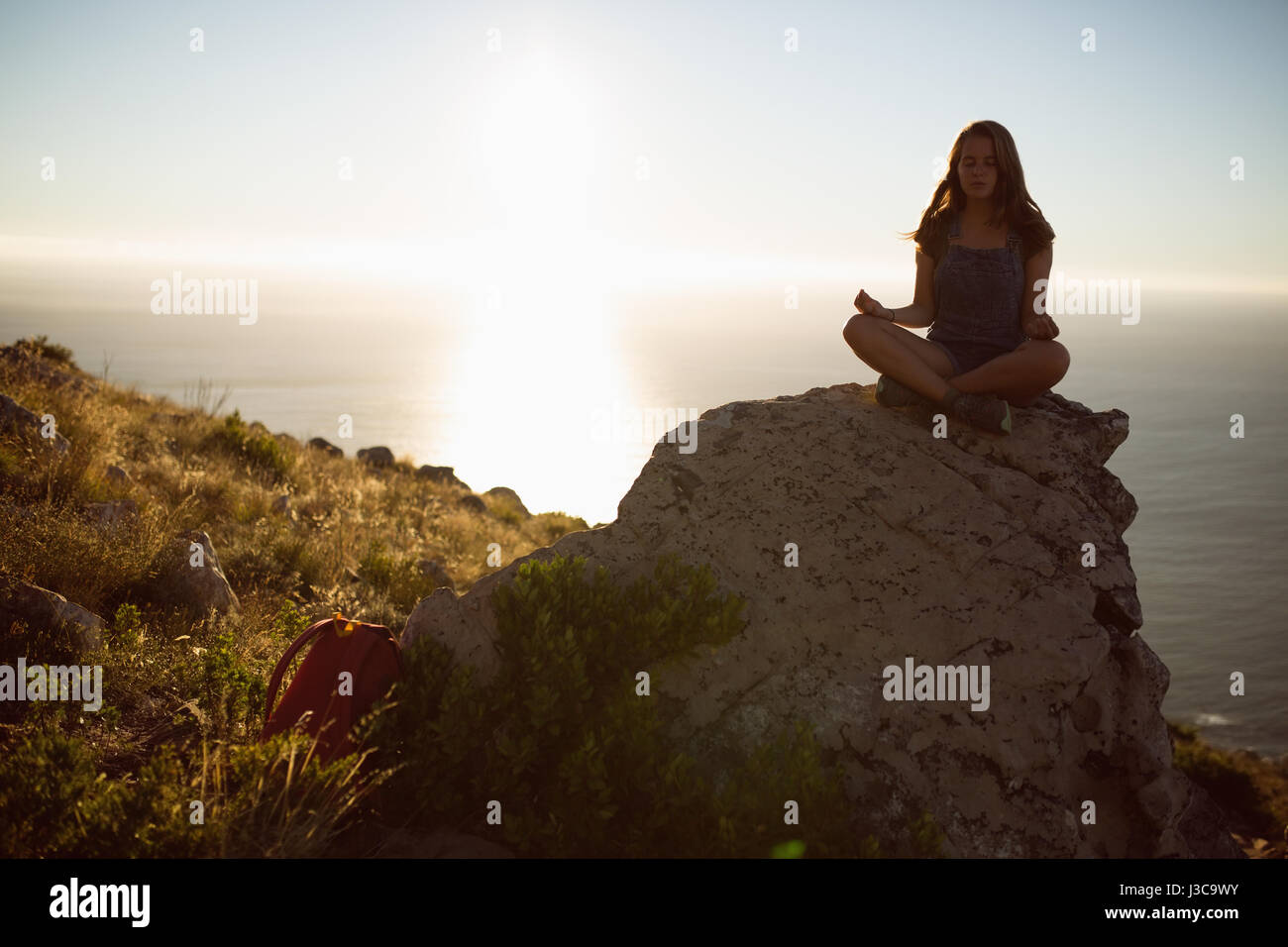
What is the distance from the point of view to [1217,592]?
95.4m

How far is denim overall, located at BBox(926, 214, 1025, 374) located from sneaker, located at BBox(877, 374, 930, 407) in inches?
14.2

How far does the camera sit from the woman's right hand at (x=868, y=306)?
517cm

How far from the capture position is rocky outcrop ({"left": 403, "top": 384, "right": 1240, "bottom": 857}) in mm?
3838

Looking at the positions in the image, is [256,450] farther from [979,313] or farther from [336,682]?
[979,313]

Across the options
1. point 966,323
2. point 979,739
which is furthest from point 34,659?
point 966,323

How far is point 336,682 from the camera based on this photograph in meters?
3.87

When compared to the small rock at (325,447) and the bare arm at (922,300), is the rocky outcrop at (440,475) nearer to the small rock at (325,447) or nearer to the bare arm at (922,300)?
the small rock at (325,447)

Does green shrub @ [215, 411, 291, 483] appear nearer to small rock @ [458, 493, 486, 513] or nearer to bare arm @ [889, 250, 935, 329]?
small rock @ [458, 493, 486, 513]

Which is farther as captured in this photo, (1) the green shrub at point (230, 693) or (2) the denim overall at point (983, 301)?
(2) the denim overall at point (983, 301)

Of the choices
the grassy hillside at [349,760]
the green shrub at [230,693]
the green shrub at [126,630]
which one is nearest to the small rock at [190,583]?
the grassy hillside at [349,760]

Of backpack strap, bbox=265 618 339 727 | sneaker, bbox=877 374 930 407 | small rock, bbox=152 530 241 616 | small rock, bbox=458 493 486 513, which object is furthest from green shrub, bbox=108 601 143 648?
small rock, bbox=458 493 486 513

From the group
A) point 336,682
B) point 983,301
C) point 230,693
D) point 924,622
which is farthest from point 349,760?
point 983,301

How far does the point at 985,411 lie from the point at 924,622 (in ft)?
4.93

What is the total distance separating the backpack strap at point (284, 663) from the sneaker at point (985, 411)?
12.8ft
